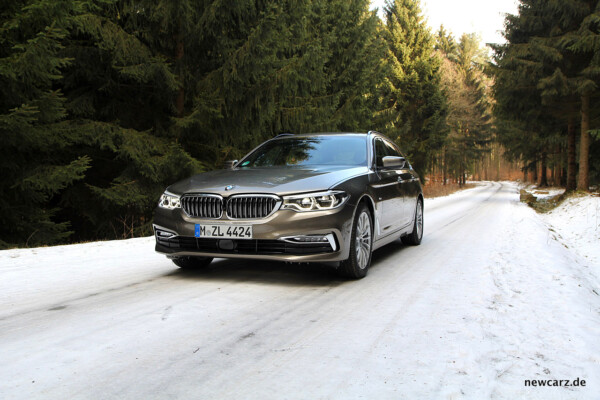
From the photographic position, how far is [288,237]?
15.0 feet

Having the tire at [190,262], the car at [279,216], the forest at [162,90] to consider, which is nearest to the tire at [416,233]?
the car at [279,216]

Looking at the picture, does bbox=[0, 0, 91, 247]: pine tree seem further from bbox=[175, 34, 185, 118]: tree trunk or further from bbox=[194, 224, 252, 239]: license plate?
bbox=[194, 224, 252, 239]: license plate

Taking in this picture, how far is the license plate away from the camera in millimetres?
4629

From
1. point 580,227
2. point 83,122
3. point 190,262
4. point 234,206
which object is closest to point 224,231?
point 234,206

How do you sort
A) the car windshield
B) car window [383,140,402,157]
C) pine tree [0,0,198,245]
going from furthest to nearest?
pine tree [0,0,198,245], car window [383,140,402,157], the car windshield

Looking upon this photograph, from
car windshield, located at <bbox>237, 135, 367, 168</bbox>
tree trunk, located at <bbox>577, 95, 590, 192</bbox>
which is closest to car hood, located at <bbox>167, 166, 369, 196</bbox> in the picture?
car windshield, located at <bbox>237, 135, 367, 168</bbox>

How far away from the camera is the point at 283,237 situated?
4570mm

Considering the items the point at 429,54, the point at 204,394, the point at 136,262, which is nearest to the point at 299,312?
the point at 204,394

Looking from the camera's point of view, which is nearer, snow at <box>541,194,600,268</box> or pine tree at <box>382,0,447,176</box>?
snow at <box>541,194,600,268</box>

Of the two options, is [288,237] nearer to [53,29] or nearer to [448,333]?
[448,333]

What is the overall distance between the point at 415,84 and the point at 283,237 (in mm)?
30949

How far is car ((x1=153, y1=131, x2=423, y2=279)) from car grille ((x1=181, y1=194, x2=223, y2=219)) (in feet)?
0.03

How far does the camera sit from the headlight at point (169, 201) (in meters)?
5.04

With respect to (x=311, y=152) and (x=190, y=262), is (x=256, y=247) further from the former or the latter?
(x=311, y=152)
